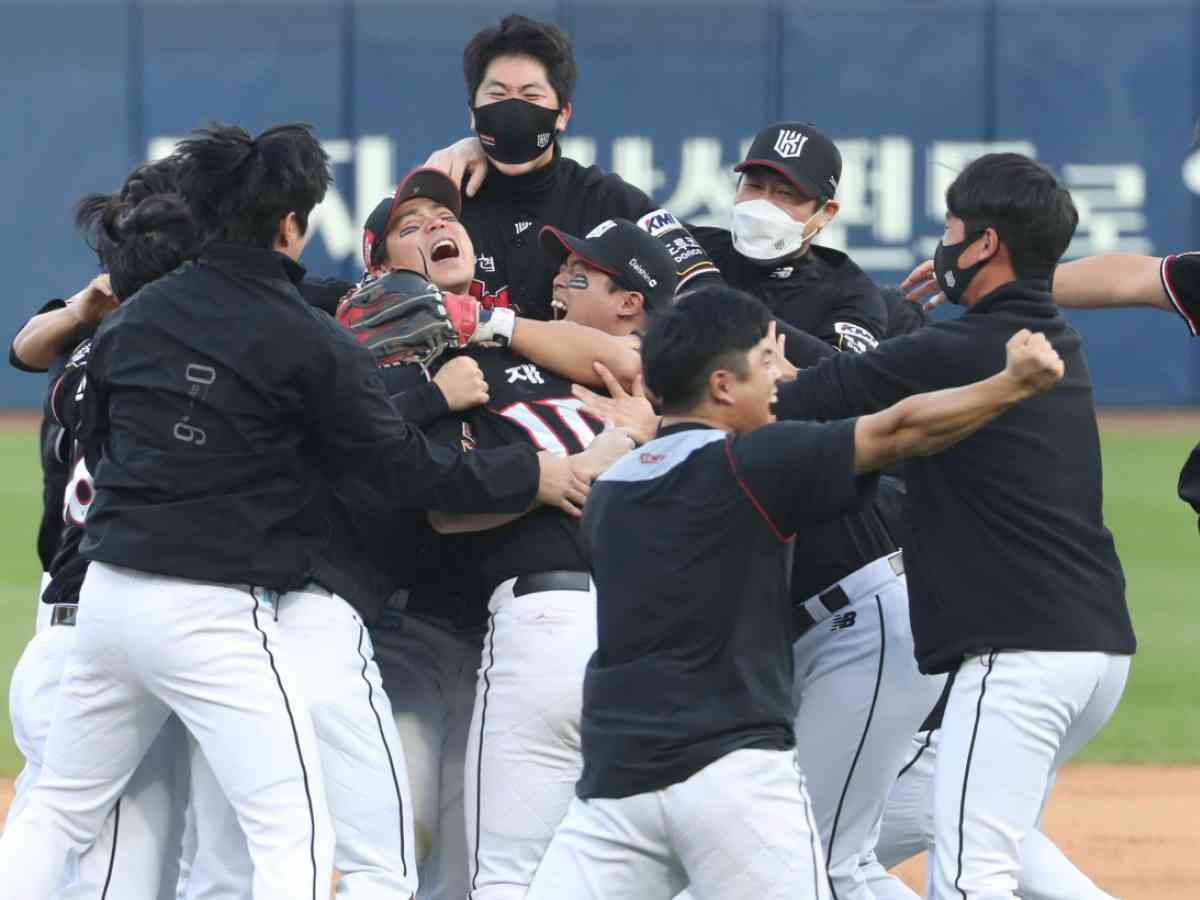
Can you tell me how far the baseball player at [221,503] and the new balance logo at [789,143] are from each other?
4.48ft

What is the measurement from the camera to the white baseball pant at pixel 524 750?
4137 millimetres

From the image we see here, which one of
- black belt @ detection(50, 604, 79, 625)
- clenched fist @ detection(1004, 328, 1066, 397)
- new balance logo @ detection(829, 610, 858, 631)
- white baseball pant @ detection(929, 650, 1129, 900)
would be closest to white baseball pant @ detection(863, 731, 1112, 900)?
new balance logo @ detection(829, 610, 858, 631)

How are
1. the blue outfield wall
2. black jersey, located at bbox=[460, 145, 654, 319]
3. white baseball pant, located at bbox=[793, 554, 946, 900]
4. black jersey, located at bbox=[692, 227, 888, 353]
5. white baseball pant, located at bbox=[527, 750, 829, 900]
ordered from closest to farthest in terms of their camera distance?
white baseball pant, located at bbox=[527, 750, 829, 900] → white baseball pant, located at bbox=[793, 554, 946, 900] → black jersey, located at bbox=[692, 227, 888, 353] → black jersey, located at bbox=[460, 145, 654, 319] → the blue outfield wall

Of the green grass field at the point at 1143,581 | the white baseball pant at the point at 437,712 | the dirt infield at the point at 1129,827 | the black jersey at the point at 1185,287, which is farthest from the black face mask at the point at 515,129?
the green grass field at the point at 1143,581

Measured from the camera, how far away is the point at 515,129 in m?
5.03

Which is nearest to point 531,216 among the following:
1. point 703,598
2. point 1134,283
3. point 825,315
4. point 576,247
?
point 576,247

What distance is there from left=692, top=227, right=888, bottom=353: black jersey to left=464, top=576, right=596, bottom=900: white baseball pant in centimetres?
111

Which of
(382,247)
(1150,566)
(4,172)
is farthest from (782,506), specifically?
(4,172)

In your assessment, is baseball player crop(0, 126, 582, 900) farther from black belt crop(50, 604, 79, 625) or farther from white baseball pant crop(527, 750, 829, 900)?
white baseball pant crop(527, 750, 829, 900)

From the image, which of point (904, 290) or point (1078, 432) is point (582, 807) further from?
point (904, 290)

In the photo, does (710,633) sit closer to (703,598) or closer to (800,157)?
(703,598)

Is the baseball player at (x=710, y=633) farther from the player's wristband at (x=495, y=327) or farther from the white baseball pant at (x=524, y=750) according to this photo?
the player's wristband at (x=495, y=327)

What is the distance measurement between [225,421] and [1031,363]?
160 centimetres

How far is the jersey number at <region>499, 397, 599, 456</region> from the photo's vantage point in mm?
4391
